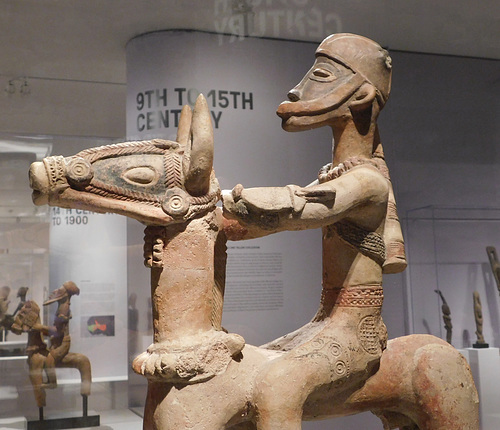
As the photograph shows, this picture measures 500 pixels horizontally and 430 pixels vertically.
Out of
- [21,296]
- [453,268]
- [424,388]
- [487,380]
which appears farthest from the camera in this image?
[453,268]

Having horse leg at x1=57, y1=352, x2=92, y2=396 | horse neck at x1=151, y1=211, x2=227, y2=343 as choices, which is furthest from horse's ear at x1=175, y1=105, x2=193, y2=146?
horse leg at x1=57, y1=352, x2=92, y2=396

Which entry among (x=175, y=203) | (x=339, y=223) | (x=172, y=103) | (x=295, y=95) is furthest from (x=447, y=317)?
(x=175, y=203)

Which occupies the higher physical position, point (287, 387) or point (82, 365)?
point (287, 387)

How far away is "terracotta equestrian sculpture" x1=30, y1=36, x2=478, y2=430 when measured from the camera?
5.35 feet

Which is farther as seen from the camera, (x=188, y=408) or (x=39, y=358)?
(x=39, y=358)

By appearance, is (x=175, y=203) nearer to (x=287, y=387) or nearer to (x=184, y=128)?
(x=184, y=128)

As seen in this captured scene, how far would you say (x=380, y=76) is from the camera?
6.43 feet

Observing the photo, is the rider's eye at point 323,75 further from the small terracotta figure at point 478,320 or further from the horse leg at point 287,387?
the small terracotta figure at point 478,320

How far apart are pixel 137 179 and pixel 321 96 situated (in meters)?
0.63

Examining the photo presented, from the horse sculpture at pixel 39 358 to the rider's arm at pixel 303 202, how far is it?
5.98ft

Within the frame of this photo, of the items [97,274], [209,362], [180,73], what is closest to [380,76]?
[209,362]

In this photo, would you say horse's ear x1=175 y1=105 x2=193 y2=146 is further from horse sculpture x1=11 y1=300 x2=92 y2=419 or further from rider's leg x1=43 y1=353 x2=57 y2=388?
rider's leg x1=43 y1=353 x2=57 y2=388

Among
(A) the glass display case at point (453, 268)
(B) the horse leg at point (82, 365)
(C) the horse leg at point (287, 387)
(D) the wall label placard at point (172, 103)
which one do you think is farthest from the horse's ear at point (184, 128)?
(A) the glass display case at point (453, 268)

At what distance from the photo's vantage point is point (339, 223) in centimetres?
185
